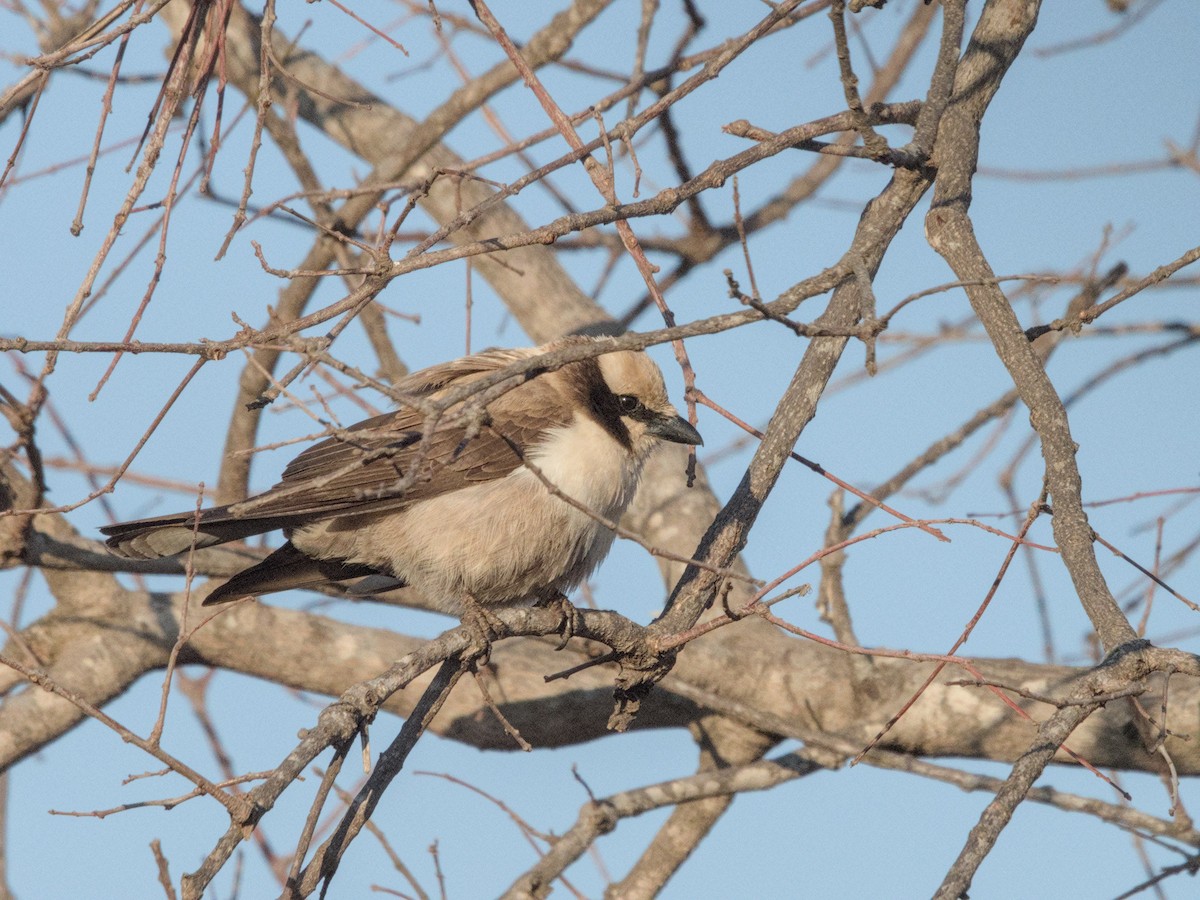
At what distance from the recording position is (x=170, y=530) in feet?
13.7

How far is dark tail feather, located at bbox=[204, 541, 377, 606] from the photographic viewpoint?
434cm

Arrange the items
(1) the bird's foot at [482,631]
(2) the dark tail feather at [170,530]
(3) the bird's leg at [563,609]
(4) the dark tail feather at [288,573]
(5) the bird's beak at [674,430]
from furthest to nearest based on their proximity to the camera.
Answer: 1. (5) the bird's beak at [674,430]
2. (4) the dark tail feather at [288,573]
3. (2) the dark tail feather at [170,530]
4. (3) the bird's leg at [563,609]
5. (1) the bird's foot at [482,631]

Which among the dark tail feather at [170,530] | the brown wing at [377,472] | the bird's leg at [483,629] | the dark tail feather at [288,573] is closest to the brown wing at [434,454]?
the brown wing at [377,472]

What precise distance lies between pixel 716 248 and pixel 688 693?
→ 244 centimetres

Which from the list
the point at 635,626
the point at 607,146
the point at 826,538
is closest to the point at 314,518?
the point at 635,626

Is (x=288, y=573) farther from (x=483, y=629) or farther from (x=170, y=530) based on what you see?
(x=483, y=629)

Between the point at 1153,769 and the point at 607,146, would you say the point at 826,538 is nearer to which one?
the point at 1153,769

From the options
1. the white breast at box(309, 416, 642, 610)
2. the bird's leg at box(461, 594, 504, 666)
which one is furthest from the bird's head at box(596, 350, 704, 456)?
the bird's leg at box(461, 594, 504, 666)

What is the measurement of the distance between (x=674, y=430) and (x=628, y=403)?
20 cm

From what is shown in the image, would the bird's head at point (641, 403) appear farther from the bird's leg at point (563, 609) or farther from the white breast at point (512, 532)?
the bird's leg at point (563, 609)

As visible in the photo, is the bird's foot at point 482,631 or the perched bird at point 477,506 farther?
the perched bird at point 477,506

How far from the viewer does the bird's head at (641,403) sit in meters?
4.55

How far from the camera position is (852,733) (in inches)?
200

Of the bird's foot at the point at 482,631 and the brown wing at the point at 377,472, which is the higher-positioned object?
the brown wing at the point at 377,472
